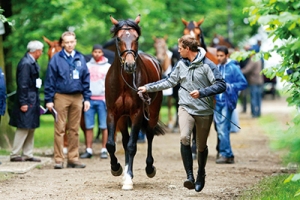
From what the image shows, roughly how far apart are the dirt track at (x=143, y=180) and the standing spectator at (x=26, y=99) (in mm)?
747

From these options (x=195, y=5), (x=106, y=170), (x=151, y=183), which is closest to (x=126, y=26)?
(x=151, y=183)

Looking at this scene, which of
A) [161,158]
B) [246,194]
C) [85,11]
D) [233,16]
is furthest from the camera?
[233,16]

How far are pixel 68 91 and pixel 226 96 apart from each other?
307 cm

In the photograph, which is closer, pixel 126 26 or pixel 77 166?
pixel 126 26

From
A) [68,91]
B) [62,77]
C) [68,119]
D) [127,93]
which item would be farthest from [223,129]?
[127,93]

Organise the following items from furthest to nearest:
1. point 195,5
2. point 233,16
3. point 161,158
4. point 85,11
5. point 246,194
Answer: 1. point 233,16
2. point 195,5
3. point 85,11
4. point 161,158
5. point 246,194

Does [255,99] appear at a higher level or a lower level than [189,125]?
lower

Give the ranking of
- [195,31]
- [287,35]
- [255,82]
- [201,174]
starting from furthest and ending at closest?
[255,82]
[195,31]
[201,174]
[287,35]

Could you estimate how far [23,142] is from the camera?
45.8 feet

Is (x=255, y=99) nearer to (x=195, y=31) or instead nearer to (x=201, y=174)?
(x=195, y=31)

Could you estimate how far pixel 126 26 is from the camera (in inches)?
420

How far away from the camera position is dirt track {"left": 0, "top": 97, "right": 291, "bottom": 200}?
389 inches

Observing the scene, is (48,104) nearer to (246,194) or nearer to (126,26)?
(126,26)

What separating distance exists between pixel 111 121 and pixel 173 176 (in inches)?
64.8
